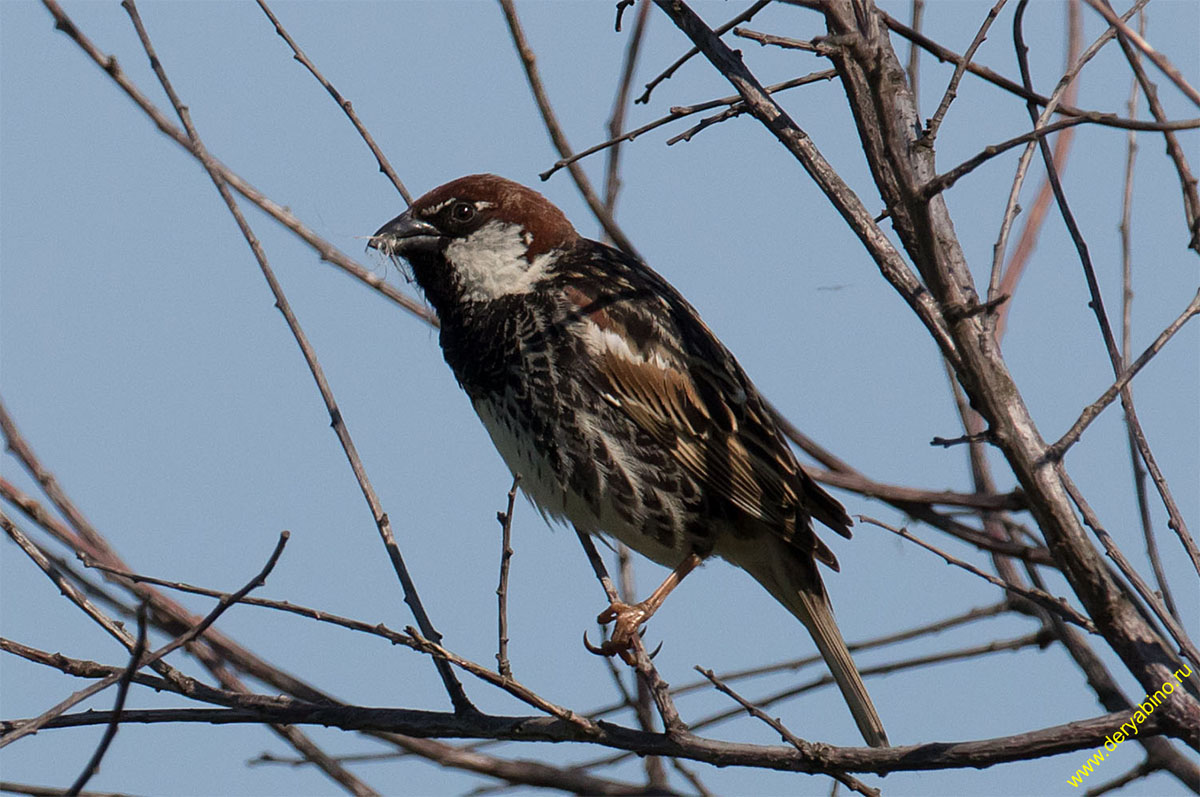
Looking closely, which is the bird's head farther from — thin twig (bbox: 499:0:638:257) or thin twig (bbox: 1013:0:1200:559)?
thin twig (bbox: 1013:0:1200:559)

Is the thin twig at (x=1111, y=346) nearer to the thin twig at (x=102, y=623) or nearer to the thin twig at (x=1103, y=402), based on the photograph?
the thin twig at (x=1103, y=402)

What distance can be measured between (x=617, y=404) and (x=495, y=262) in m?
0.75

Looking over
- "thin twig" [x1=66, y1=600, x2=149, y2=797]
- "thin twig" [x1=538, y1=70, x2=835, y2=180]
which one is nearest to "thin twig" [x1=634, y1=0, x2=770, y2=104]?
"thin twig" [x1=538, y1=70, x2=835, y2=180]

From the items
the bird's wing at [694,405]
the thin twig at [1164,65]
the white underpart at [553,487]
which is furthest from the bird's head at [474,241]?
the thin twig at [1164,65]

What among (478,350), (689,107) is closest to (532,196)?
(478,350)

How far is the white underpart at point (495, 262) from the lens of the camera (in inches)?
188

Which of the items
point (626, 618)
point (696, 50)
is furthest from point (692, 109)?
point (626, 618)

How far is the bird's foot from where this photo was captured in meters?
4.41

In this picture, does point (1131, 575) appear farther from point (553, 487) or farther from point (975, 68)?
point (553, 487)

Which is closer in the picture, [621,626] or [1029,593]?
[1029,593]

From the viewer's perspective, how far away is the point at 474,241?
16.1 ft

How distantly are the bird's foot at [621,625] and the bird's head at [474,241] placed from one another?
116 centimetres

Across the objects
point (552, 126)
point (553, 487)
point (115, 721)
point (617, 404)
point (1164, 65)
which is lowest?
point (115, 721)

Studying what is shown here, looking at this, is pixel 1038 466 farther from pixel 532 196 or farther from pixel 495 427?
pixel 532 196
